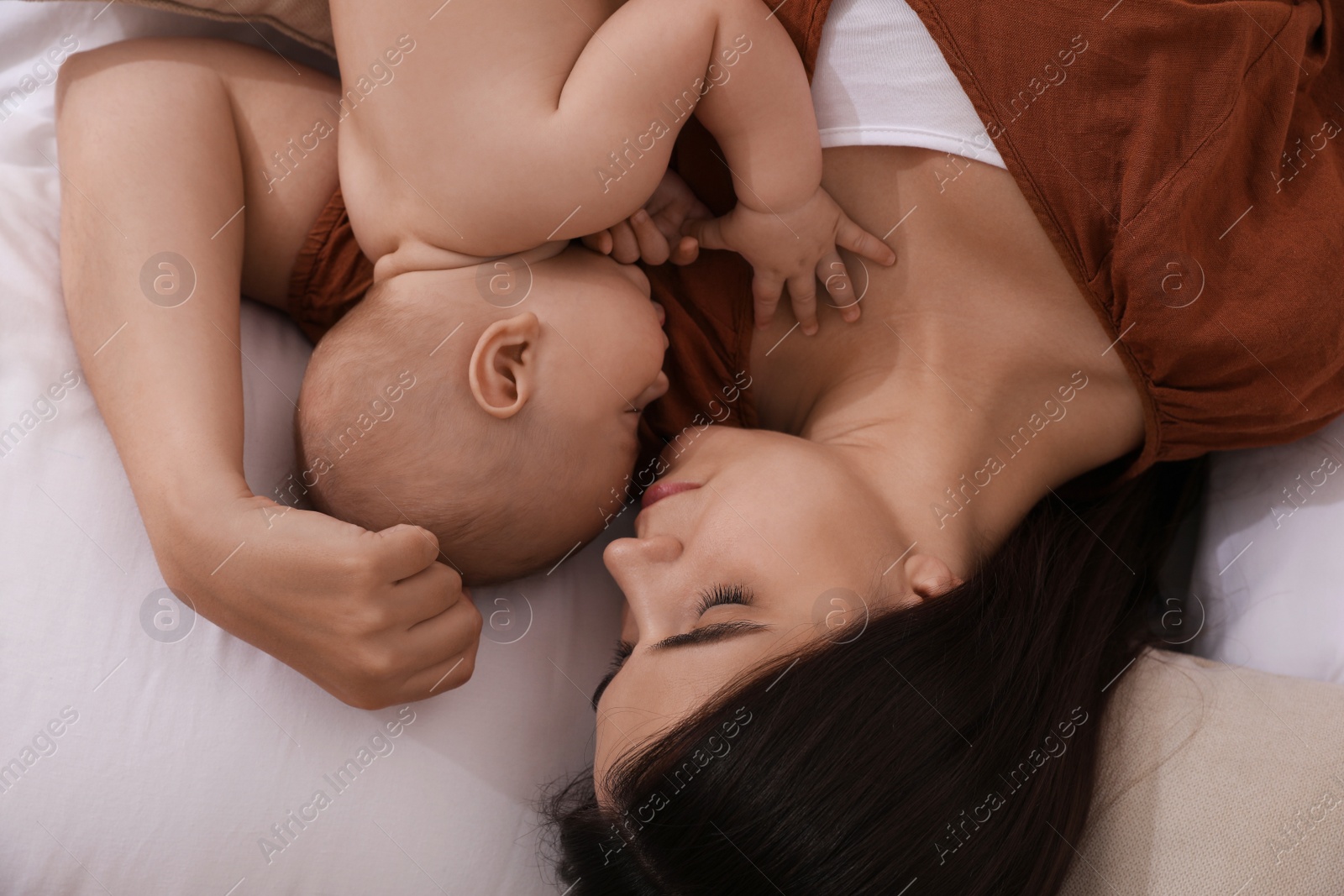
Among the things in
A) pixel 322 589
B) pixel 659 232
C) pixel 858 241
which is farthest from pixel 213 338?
pixel 858 241

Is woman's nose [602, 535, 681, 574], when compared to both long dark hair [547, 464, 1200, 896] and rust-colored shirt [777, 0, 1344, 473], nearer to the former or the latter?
long dark hair [547, 464, 1200, 896]

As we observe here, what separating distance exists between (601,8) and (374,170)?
0.34 metres

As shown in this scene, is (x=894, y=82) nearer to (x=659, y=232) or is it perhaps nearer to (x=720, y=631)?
(x=659, y=232)

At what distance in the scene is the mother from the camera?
951 millimetres

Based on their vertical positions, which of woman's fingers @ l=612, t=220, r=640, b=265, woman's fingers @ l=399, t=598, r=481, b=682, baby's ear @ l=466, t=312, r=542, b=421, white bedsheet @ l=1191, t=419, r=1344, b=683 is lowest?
white bedsheet @ l=1191, t=419, r=1344, b=683

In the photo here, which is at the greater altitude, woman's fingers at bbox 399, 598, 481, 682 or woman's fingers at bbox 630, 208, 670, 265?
woman's fingers at bbox 630, 208, 670, 265

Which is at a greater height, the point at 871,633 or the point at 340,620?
the point at 340,620

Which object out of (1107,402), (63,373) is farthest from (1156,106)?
(63,373)

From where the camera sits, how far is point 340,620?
0.98 meters

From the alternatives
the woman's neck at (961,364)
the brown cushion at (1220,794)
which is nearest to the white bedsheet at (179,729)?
the woman's neck at (961,364)

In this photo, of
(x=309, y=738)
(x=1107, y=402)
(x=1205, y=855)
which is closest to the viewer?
(x=1205, y=855)

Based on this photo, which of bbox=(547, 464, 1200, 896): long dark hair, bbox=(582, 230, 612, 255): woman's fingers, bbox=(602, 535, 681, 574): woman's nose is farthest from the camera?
bbox=(582, 230, 612, 255): woman's fingers

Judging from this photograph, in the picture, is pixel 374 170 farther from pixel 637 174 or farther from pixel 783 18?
pixel 783 18

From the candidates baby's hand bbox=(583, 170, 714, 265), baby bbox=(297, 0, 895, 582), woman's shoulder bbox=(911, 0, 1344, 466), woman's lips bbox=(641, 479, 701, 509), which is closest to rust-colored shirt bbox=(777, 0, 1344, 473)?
woman's shoulder bbox=(911, 0, 1344, 466)
